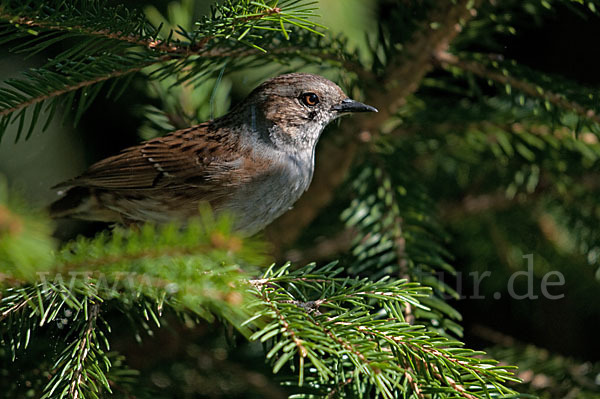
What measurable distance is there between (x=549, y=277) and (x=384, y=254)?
1.51 meters

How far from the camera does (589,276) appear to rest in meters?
3.58

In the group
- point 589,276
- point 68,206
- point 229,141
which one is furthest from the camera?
point 589,276

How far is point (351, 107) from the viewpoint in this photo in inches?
119

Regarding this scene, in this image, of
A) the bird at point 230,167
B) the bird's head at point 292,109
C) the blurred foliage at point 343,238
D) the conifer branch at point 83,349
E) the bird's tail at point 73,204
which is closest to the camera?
the blurred foliage at point 343,238

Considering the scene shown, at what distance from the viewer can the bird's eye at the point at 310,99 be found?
3.19m

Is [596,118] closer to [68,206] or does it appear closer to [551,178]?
[551,178]

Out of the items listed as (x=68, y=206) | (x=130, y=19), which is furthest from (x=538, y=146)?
(x=68, y=206)

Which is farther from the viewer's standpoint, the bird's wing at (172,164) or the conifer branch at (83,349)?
the bird's wing at (172,164)

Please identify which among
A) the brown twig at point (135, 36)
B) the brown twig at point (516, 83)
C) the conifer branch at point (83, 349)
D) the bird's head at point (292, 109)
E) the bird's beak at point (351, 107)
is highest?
the brown twig at point (516, 83)

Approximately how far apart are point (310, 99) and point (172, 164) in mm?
829

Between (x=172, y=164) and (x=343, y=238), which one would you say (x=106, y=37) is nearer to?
(x=172, y=164)

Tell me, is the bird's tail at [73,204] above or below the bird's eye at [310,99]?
below

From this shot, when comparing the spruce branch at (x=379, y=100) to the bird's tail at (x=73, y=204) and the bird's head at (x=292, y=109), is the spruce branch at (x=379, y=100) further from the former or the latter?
the bird's tail at (x=73, y=204)

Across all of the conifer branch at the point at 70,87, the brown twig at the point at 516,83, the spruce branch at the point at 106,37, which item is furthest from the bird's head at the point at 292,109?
the conifer branch at the point at 70,87
